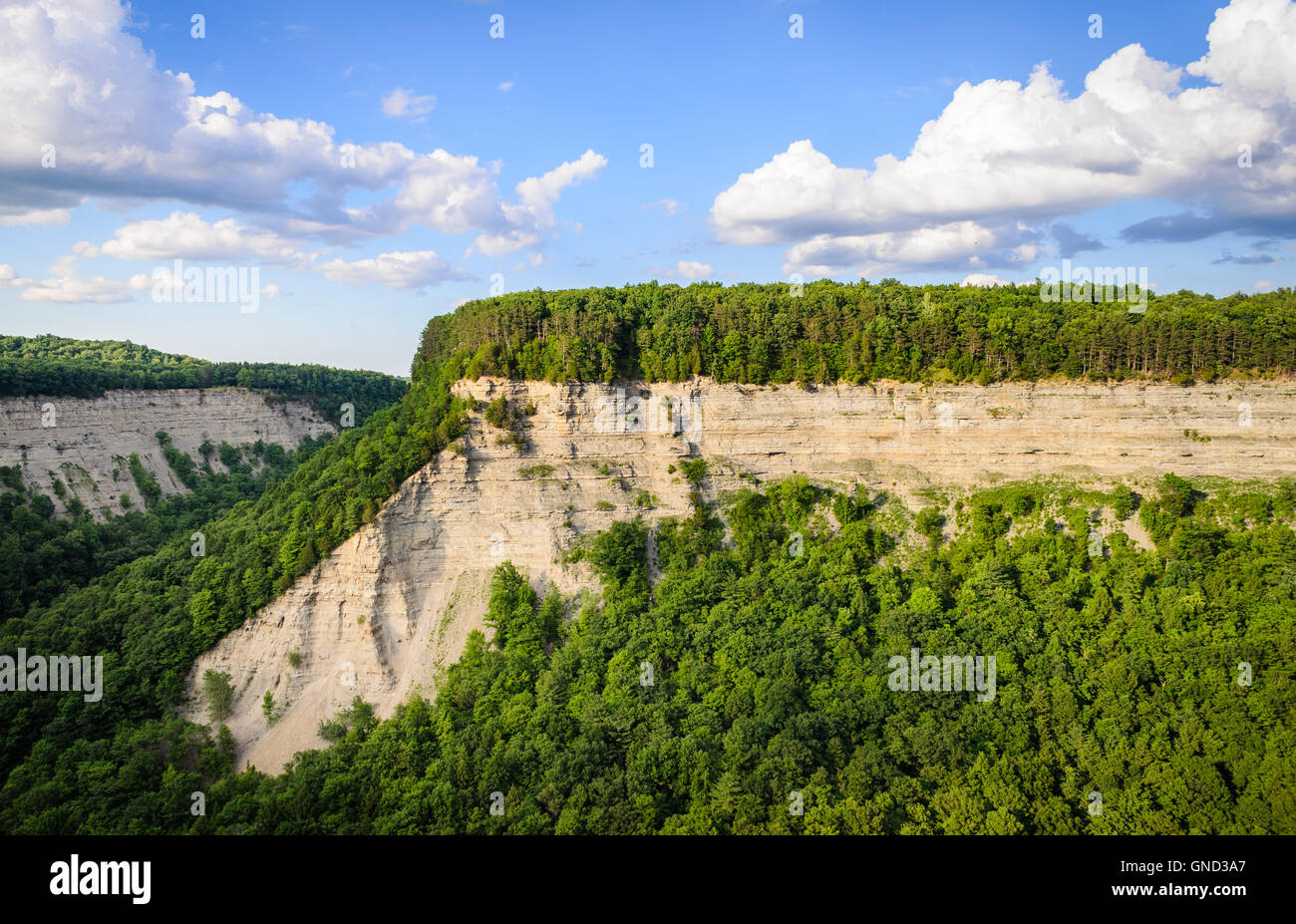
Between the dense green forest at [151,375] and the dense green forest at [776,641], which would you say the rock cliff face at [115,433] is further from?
the dense green forest at [776,641]

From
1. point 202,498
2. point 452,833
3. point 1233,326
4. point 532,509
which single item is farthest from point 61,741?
point 1233,326

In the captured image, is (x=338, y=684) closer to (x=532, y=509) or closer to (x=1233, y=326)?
(x=532, y=509)

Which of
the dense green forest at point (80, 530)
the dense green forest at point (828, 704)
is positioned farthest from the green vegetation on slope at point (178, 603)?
the dense green forest at point (80, 530)

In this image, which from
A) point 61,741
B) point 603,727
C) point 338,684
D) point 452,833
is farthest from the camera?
point 338,684

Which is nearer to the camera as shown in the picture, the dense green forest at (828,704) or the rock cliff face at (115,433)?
the dense green forest at (828,704)

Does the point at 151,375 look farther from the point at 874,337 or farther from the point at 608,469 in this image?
the point at 874,337

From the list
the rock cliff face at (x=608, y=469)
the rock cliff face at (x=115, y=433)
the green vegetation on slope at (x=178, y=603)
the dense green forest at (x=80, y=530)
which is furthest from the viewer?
the rock cliff face at (x=115, y=433)
